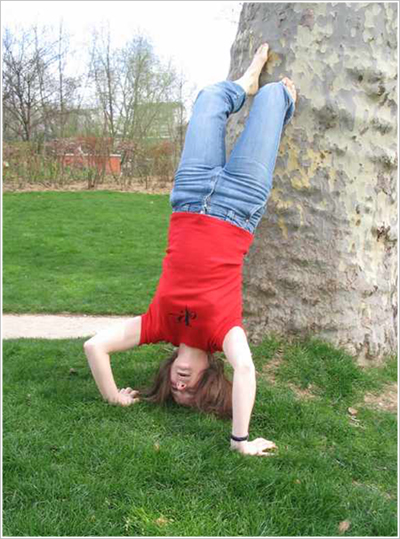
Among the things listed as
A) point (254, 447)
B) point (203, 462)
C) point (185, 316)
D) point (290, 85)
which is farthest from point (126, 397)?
point (290, 85)

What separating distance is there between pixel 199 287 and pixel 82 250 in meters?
7.58

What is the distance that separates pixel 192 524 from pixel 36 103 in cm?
2070

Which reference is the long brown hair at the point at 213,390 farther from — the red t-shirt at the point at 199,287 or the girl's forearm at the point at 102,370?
the girl's forearm at the point at 102,370

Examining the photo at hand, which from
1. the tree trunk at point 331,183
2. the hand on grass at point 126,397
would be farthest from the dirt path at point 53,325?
the tree trunk at point 331,183

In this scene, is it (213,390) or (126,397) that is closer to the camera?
(213,390)

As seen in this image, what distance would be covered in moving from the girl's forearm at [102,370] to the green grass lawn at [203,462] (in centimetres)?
9

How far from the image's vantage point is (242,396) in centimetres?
311

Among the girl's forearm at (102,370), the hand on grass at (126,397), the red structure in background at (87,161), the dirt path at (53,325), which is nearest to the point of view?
the girl's forearm at (102,370)

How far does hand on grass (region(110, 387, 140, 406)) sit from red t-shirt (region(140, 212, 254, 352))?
41 centimetres

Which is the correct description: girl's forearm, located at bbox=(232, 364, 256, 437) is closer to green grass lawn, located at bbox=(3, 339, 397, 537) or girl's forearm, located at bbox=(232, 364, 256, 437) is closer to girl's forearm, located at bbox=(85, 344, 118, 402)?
green grass lawn, located at bbox=(3, 339, 397, 537)

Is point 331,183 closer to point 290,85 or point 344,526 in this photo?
point 290,85

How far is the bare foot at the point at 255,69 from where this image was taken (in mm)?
4113

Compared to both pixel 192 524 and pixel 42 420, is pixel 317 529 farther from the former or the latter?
pixel 42 420

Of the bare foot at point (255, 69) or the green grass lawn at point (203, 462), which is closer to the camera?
the green grass lawn at point (203, 462)
